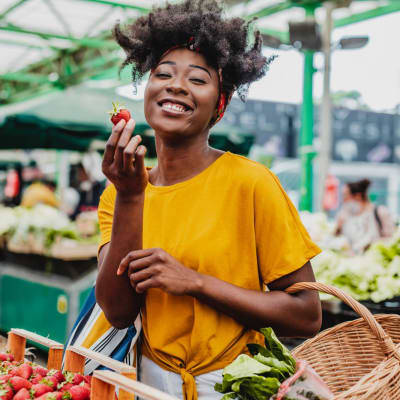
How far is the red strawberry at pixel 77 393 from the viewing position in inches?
59.7

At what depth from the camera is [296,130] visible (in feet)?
56.6

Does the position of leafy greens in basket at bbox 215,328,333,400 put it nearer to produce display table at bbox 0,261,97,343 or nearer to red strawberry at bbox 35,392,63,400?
red strawberry at bbox 35,392,63,400

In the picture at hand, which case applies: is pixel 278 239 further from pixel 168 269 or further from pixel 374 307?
pixel 374 307

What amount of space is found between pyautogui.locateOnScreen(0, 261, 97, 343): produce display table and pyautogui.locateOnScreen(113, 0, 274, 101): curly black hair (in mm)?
3637

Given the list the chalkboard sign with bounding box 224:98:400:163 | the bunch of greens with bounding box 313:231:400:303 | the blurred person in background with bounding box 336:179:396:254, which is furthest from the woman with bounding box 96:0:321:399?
the chalkboard sign with bounding box 224:98:400:163

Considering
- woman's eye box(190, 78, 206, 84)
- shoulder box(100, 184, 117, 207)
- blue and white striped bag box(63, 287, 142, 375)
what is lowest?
blue and white striped bag box(63, 287, 142, 375)

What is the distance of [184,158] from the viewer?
5.93ft

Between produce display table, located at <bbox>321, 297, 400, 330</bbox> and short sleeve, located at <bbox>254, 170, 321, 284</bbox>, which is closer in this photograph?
short sleeve, located at <bbox>254, 170, 321, 284</bbox>

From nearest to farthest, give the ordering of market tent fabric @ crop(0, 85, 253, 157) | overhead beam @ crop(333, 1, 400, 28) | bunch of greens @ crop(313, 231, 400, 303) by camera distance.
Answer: bunch of greens @ crop(313, 231, 400, 303)
market tent fabric @ crop(0, 85, 253, 157)
overhead beam @ crop(333, 1, 400, 28)

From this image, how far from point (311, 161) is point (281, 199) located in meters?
6.74

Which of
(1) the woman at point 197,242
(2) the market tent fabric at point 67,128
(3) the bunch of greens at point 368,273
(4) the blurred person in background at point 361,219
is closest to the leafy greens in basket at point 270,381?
(1) the woman at point 197,242

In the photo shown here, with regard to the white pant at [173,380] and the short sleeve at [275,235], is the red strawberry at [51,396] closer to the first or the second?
the white pant at [173,380]

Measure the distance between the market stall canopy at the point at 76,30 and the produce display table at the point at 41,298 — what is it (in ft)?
9.18

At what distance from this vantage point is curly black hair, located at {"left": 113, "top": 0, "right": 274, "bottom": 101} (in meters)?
1.77
